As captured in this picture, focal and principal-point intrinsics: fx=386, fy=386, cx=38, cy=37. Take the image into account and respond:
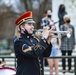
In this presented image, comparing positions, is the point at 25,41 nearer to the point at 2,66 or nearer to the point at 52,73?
the point at 2,66

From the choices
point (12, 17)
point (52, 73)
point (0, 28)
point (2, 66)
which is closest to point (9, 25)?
point (0, 28)

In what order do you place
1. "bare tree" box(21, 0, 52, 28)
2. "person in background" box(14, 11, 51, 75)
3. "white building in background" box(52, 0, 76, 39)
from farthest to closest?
"bare tree" box(21, 0, 52, 28) < "white building in background" box(52, 0, 76, 39) < "person in background" box(14, 11, 51, 75)

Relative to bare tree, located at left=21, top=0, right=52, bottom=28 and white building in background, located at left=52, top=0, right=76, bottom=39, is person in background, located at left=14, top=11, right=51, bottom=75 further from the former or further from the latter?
bare tree, located at left=21, top=0, right=52, bottom=28

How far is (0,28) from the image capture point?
42.4m

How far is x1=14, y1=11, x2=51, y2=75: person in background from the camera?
15.8ft

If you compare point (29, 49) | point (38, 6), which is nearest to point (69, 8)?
point (29, 49)

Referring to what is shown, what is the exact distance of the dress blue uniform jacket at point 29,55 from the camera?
481 cm

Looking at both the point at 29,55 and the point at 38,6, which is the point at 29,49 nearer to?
the point at 29,55

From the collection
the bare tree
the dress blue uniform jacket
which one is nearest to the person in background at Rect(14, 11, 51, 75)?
the dress blue uniform jacket

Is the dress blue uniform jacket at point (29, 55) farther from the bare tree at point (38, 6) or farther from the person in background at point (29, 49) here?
the bare tree at point (38, 6)

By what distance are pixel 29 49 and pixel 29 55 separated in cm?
8

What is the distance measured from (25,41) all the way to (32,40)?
0.39ft

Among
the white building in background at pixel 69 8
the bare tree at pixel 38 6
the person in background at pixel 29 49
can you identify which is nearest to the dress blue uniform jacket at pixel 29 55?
the person in background at pixel 29 49

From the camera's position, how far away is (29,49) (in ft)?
15.9
